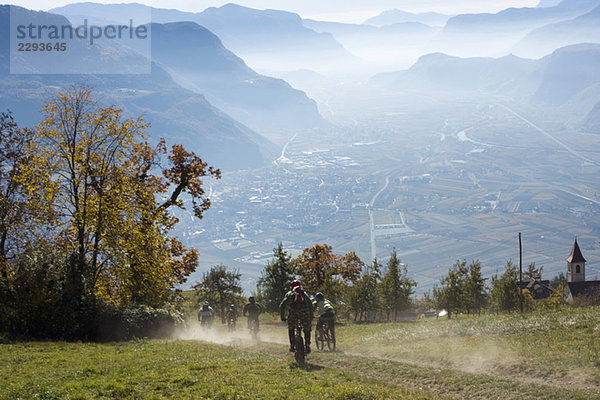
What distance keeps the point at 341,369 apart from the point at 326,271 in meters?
42.2

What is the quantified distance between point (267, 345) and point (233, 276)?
115ft

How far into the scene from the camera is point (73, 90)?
3388cm

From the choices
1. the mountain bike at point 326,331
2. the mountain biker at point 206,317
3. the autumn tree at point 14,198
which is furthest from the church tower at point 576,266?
the autumn tree at point 14,198

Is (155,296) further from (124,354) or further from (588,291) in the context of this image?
(588,291)

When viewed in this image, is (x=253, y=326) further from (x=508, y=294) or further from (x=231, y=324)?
(x=508, y=294)

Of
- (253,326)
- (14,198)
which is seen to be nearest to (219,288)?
(253,326)

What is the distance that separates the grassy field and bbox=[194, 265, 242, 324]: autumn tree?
3562 centimetres

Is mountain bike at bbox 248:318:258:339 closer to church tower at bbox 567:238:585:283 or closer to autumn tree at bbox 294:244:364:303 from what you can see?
autumn tree at bbox 294:244:364:303

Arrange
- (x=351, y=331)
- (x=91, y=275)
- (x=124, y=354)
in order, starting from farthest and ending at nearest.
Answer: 1. (x=351, y=331)
2. (x=91, y=275)
3. (x=124, y=354)

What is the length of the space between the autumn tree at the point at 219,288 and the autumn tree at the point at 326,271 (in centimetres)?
821

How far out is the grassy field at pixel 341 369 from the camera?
1544 cm

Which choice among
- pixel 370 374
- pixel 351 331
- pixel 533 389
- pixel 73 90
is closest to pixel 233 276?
pixel 351 331

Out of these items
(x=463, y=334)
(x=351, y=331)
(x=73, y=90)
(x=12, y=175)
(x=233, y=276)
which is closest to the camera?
(x=463, y=334)

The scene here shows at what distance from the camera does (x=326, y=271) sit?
62.7m
